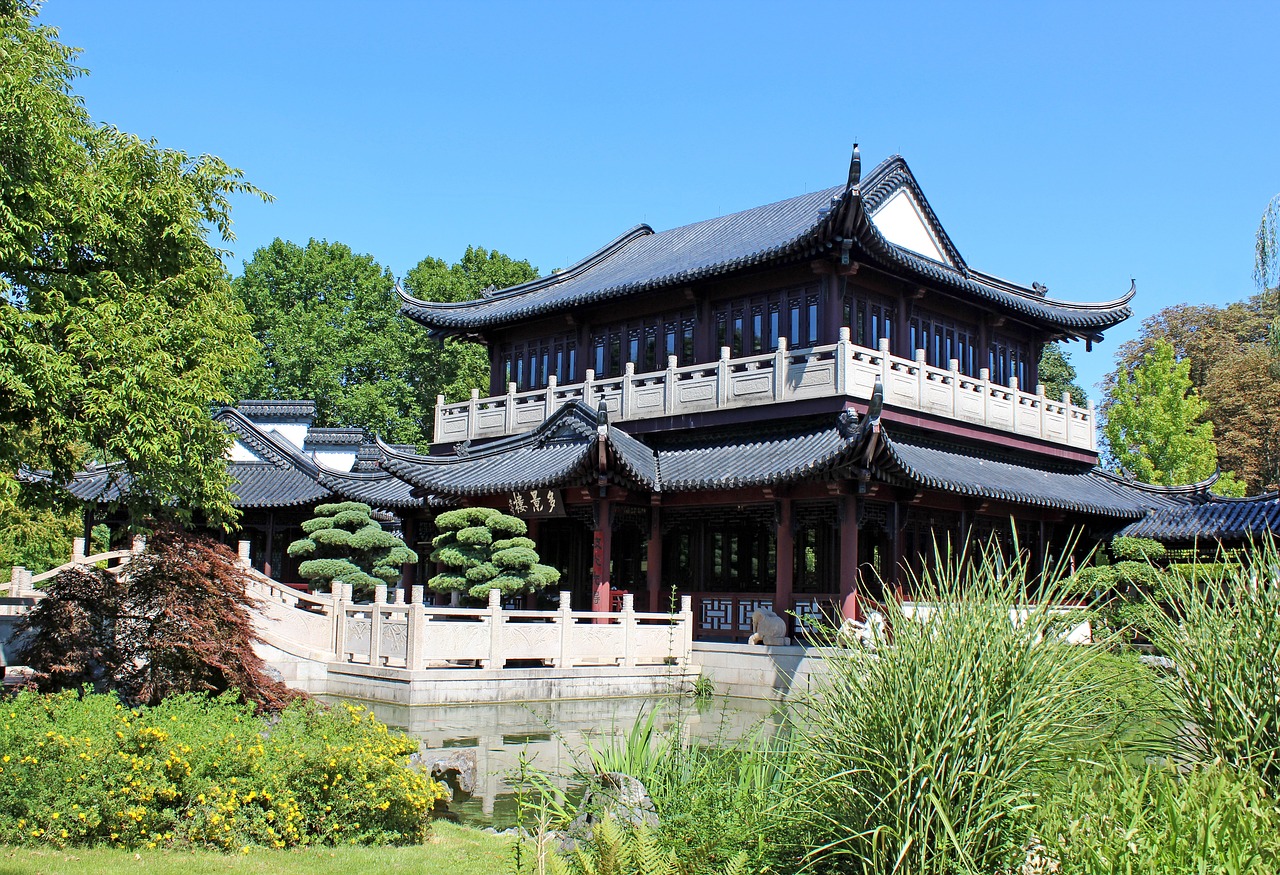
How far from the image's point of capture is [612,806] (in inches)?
296

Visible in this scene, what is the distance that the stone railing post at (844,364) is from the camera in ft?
59.7

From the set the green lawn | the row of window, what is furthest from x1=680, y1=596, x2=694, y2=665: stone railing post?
the green lawn

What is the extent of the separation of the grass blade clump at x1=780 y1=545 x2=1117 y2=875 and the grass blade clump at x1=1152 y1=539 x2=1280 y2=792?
0.67 meters

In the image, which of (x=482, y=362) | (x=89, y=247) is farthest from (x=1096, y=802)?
(x=482, y=362)

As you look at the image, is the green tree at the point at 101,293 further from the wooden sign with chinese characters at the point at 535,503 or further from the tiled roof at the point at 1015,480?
the tiled roof at the point at 1015,480

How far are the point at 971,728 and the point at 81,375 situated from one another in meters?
7.72

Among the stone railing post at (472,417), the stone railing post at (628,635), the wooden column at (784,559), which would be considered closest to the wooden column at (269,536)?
the stone railing post at (472,417)

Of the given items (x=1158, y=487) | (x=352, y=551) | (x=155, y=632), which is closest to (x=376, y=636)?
(x=155, y=632)

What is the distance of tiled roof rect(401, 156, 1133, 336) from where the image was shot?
19.2 metres

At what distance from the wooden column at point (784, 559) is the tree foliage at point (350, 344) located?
2616 centimetres

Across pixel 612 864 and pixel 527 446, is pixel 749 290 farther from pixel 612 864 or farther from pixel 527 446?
pixel 612 864

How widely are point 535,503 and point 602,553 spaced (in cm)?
163

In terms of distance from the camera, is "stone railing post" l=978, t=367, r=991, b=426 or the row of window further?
"stone railing post" l=978, t=367, r=991, b=426

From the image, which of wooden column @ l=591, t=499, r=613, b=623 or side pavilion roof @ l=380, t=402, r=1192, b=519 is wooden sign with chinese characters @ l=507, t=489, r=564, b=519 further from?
wooden column @ l=591, t=499, r=613, b=623
